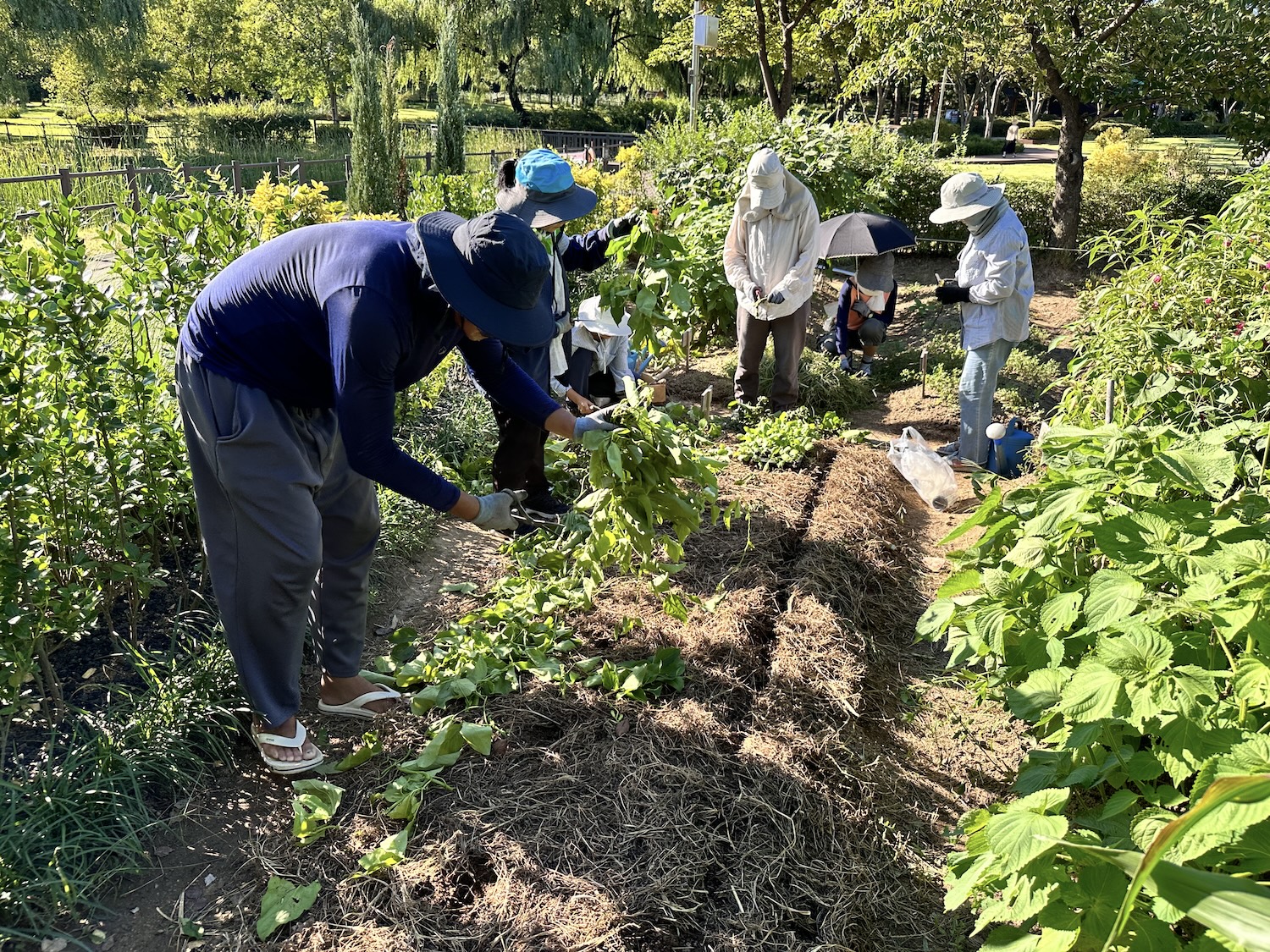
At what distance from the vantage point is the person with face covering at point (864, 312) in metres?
7.01

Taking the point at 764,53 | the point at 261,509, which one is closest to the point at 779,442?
the point at 261,509

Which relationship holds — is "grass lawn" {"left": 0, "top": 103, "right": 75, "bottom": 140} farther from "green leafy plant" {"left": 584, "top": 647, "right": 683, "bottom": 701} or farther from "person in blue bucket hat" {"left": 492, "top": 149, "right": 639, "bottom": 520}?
"green leafy plant" {"left": 584, "top": 647, "right": 683, "bottom": 701}

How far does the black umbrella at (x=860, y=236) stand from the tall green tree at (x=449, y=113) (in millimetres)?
9376

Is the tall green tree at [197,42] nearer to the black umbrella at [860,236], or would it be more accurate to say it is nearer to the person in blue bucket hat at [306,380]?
the black umbrella at [860,236]

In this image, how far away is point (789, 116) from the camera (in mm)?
8625

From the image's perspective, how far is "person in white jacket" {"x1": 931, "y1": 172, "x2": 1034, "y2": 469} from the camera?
4.92 meters

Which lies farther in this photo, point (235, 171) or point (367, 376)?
point (235, 171)

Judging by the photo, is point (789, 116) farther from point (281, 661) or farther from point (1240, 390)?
point (281, 661)

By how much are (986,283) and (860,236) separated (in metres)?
2.18

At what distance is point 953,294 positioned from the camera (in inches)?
202

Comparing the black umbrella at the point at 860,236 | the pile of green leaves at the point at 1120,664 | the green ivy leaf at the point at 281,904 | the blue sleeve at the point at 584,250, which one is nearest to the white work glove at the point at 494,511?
the green ivy leaf at the point at 281,904

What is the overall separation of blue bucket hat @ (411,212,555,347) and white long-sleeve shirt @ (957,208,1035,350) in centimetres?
348

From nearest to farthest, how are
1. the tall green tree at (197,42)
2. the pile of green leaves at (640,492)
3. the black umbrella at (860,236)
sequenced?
the pile of green leaves at (640,492) < the black umbrella at (860,236) < the tall green tree at (197,42)

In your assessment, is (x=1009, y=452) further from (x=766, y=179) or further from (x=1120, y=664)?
(x=1120, y=664)
